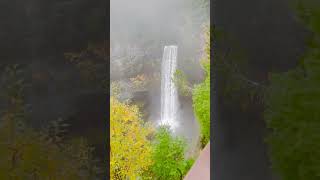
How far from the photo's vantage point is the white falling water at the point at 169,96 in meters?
5.19

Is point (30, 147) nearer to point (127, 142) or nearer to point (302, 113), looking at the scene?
point (302, 113)

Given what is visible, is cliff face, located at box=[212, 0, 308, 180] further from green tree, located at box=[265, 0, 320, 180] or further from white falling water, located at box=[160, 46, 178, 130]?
white falling water, located at box=[160, 46, 178, 130]

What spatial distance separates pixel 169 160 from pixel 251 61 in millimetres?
4016

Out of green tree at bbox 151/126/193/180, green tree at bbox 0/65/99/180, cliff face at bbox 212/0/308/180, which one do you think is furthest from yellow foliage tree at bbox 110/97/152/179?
cliff face at bbox 212/0/308/180

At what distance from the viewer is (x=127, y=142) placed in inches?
209

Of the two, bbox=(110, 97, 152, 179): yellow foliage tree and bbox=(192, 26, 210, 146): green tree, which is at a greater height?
bbox=(192, 26, 210, 146): green tree

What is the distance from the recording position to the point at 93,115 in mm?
1950

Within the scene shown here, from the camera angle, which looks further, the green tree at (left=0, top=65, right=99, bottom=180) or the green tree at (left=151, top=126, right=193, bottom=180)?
the green tree at (left=151, top=126, right=193, bottom=180)

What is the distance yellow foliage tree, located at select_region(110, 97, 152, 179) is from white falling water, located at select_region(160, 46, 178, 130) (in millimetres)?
287

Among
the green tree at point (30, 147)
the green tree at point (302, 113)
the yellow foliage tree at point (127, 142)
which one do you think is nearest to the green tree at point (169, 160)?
the yellow foliage tree at point (127, 142)

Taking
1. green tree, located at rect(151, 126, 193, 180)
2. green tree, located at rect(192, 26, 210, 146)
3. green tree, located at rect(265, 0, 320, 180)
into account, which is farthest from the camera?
green tree, located at rect(151, 126, 193, 180)

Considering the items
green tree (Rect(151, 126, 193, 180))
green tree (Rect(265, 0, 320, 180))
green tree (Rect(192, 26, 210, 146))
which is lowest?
green tree (Rect(151, 126, 193, 180))

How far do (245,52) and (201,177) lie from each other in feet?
4.44

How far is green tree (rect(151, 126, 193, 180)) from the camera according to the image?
551cm
